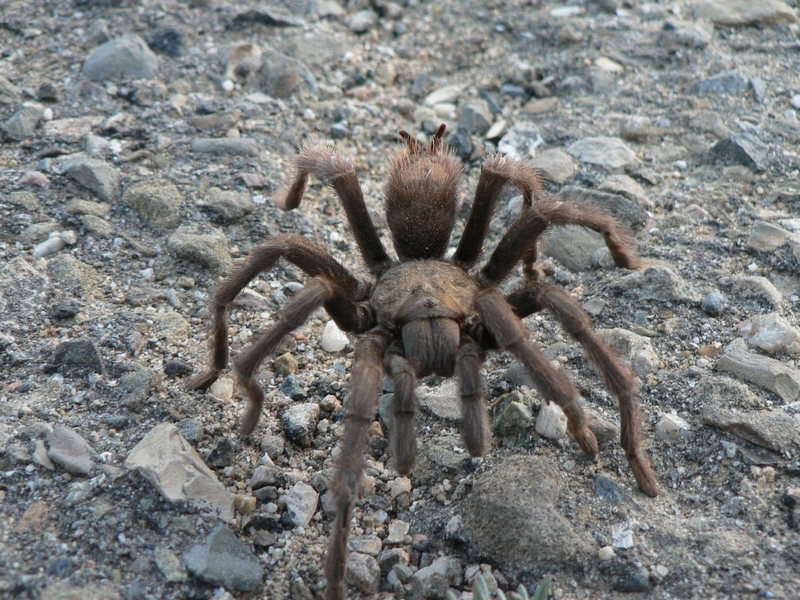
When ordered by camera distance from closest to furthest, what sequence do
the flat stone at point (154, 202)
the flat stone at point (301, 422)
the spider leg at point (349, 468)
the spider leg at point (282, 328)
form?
the spider leg at point (349, 468) < the spider leg at point (282, 328) < the flat stone at point (301, 422) < the flat stone at point (154, 202)

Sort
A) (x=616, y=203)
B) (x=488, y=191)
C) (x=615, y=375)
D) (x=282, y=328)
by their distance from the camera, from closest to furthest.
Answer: (x=615, y=375), (x=282, y=328), (x=488, y=191), (x=616, y=203)

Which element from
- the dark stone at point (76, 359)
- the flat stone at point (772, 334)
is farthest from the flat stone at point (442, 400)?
the dark stone at point (76, 359)

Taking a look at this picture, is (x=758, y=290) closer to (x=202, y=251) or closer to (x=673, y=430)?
(x=673, y=430)

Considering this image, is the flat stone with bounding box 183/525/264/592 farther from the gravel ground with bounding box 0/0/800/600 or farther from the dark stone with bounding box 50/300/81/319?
the dark stone with bounding box 50/300/81/319

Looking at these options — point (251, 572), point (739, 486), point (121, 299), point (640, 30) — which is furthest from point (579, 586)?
point (640, 30)

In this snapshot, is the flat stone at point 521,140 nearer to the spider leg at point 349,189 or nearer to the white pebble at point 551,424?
the spider leg at point 349,189

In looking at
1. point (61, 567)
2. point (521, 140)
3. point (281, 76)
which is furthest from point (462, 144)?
point (61, 567)
